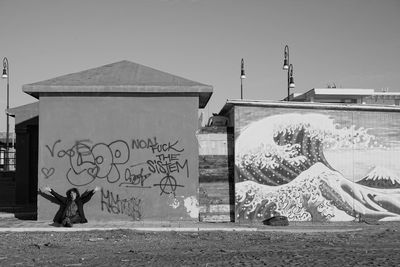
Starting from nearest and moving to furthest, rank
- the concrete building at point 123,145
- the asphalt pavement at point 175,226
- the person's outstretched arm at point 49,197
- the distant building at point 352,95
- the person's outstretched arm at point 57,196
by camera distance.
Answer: the asphalt pavement at point 175,226 → the person's outstretched arm at point 57,196 → the person's outstretched arm at point 49,197 → the concrete building at point 123,145 → the distant building at point 352,95

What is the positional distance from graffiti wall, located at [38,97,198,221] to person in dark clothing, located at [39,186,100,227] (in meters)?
0.21

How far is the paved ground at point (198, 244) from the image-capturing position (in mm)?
8656

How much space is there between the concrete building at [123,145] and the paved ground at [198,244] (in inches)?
26.9

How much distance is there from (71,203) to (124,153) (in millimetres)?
2048

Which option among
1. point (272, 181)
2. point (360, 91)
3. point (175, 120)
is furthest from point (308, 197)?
point (360, 91)

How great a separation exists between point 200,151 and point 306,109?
3.45m

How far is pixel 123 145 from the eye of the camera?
45.9 ft

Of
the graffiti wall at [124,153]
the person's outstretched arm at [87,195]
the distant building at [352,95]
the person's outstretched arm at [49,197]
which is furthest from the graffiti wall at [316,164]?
the distant building at [352,95]

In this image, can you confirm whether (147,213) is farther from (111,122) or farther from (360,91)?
(360,91)
